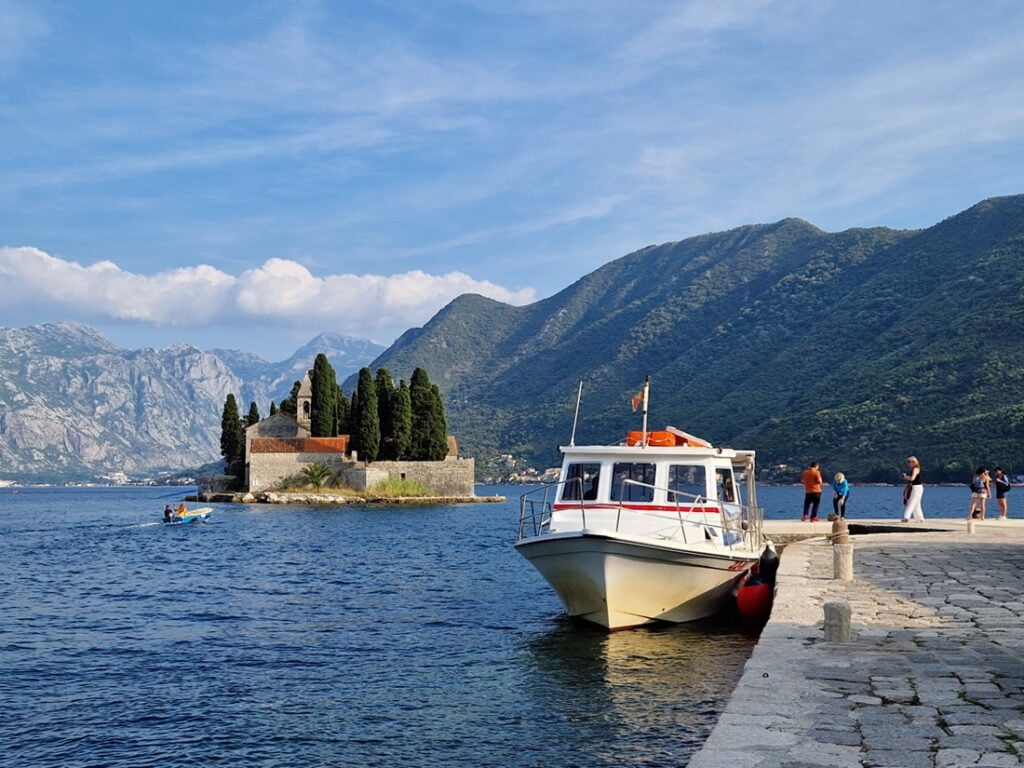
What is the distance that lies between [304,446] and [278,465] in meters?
2.61

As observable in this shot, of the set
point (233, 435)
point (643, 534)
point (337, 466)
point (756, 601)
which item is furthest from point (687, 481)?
point (233, 435)

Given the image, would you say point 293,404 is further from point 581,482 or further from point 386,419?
point 581,482

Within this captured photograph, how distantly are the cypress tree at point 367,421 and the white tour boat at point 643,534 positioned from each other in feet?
194

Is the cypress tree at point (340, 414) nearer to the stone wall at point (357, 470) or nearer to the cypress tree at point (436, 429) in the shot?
the stone wall at point (357, 470)

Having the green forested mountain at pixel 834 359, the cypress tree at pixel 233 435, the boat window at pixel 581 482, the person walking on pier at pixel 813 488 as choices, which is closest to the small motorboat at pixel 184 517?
the cypress tree at pixel 233 435

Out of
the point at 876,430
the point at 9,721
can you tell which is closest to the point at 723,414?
the point at 876,430

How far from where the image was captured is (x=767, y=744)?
20.9 feet

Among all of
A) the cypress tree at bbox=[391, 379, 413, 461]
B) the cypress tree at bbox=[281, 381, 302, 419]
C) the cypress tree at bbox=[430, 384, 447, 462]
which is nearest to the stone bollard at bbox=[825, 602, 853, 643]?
the cypress tree at bbox=[391, 379, 413, 461]

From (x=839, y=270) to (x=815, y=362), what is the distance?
102 feet

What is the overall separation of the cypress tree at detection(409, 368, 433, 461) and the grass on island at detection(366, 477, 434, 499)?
300 centimetres

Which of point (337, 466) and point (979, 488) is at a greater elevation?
point (979, 488)

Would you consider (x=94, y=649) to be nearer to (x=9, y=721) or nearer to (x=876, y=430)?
(x=9, y=721)

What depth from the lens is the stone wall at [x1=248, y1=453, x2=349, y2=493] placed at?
76.8 metres

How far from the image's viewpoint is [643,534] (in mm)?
17141
